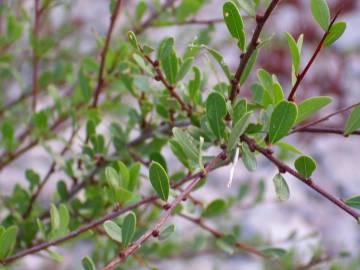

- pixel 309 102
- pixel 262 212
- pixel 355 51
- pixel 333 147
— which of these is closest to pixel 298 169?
pixel 309 102

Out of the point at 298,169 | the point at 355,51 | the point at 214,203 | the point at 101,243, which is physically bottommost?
the point at 355,51

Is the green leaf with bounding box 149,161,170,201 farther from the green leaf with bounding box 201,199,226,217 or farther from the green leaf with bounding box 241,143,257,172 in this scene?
the green leaf with bounding box 201,199,226,217

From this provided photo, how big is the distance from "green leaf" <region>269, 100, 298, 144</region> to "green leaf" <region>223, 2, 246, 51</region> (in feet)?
0.25

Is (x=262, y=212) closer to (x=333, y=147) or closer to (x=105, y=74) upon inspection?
(x=333, y=147)

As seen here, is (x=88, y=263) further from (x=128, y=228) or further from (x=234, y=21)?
(x=234, y=21)

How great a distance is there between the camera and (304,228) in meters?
2.71

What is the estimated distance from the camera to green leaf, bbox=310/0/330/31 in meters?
0.56

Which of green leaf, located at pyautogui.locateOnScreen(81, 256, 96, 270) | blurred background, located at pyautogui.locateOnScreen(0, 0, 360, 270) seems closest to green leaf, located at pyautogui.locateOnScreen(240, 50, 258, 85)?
green leaf, located at pyautogui.locateOnScreen(81, 256, 96, 270)

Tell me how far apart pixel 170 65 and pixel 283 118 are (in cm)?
18

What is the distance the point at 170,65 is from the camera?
0.68m

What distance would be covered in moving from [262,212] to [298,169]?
214cm

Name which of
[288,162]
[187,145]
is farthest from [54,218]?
[288,162]

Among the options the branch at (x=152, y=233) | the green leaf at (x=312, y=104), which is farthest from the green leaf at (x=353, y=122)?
the branch at (x=152, y=233)

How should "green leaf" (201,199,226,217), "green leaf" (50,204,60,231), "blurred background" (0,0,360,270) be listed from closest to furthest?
"green leaf" (50,204,60,231), "green leaf" (201,199,226,217), "blurred background" (0,0,360,270)
